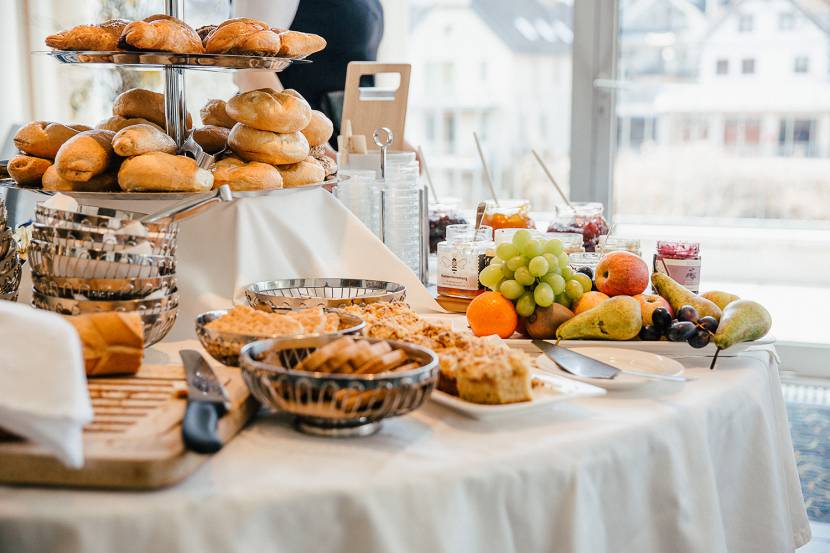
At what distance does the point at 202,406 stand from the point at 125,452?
0.10 meters

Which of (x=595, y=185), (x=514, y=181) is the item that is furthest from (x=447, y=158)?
(x=595, y=185)

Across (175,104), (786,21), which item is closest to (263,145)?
(175,104)

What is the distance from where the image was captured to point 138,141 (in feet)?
4.53

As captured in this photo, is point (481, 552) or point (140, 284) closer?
point (481, 552)

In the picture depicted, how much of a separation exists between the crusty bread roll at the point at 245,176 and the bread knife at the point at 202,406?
1.40 feet

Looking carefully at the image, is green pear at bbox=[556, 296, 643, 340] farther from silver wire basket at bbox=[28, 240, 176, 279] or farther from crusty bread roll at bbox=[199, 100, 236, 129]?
crusty bread roll at bbox=[199, 100, 236, 129]

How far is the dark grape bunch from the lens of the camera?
1.27 meters

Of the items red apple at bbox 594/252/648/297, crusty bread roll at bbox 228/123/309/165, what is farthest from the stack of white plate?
red apple at bbox 594/252/648/297

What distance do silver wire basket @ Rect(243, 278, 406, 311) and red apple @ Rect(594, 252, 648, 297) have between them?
0.33 metres

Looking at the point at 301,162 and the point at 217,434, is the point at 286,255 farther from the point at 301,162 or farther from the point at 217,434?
the point at 217,434

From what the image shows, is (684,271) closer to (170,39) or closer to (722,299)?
(722,299)

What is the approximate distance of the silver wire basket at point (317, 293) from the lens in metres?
1.35

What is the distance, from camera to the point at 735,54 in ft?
13.1

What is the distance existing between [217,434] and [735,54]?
145 inches
